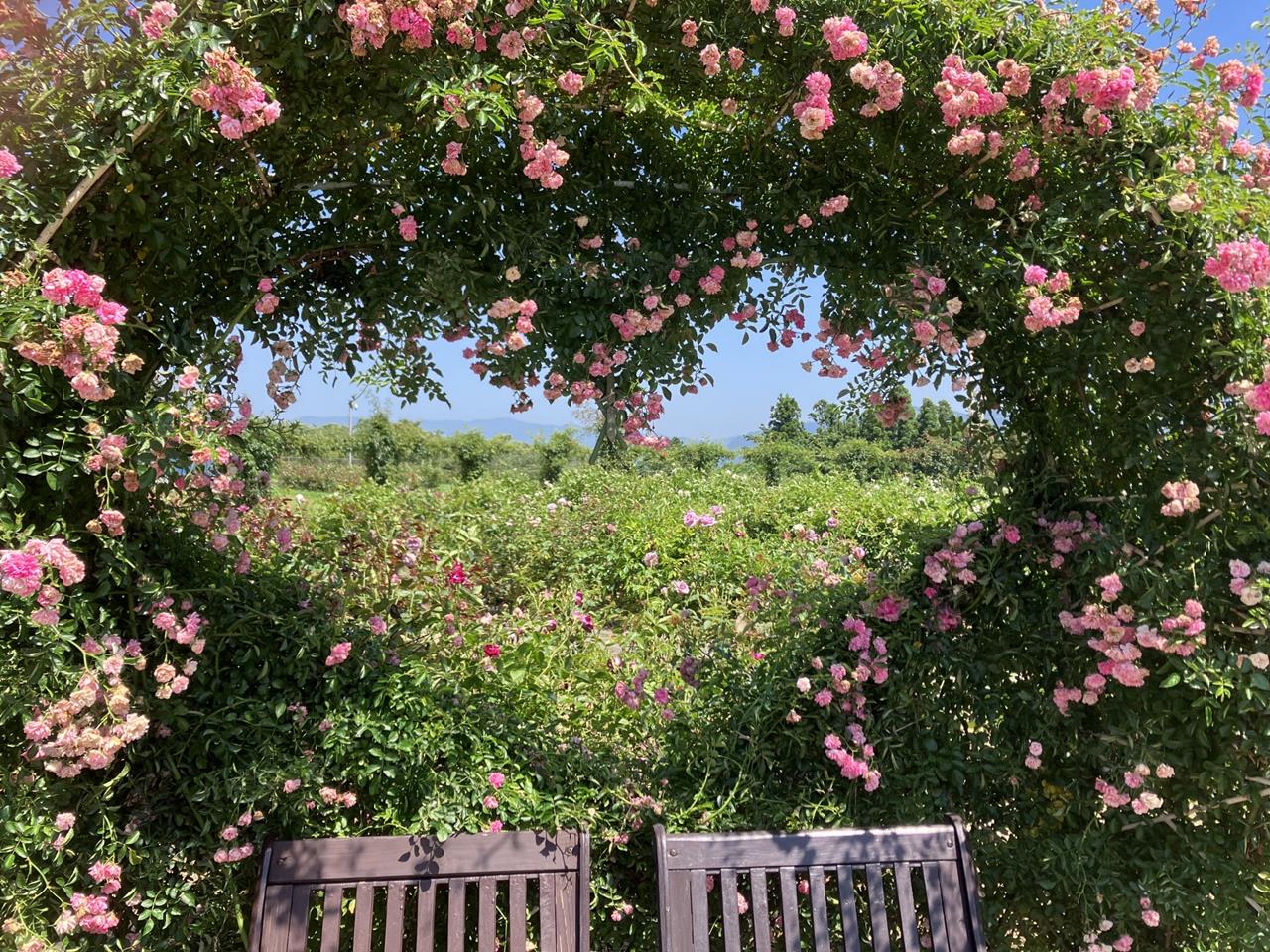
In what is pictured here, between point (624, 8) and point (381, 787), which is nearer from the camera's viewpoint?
point (624, 8)

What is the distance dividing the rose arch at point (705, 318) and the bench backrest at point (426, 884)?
0.76ft

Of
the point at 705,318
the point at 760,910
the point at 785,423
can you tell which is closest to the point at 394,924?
the point at 760,910

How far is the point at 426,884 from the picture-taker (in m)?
1.97

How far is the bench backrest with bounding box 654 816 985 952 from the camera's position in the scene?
1.94m

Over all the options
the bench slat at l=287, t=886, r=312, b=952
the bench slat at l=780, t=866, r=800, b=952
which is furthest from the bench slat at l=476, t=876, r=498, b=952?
the bench slat at l=780, t=866, r=800, b=952

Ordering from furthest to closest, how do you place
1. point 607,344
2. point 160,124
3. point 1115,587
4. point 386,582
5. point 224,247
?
point 386,582, point 607,344, point 224,247, point 1115,587, point 160,124

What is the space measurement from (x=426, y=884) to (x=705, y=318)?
1.76 metres

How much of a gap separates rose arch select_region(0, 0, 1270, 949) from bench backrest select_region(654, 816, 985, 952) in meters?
0.21

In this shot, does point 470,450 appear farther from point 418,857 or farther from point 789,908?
point 789,908

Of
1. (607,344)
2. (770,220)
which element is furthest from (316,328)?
(770,220)

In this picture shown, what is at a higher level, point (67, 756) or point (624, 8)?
point (624, 8)

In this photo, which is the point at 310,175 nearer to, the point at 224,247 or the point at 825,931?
the point at 224,247

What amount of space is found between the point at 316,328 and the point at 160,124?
73cm

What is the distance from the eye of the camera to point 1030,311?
1.99m
